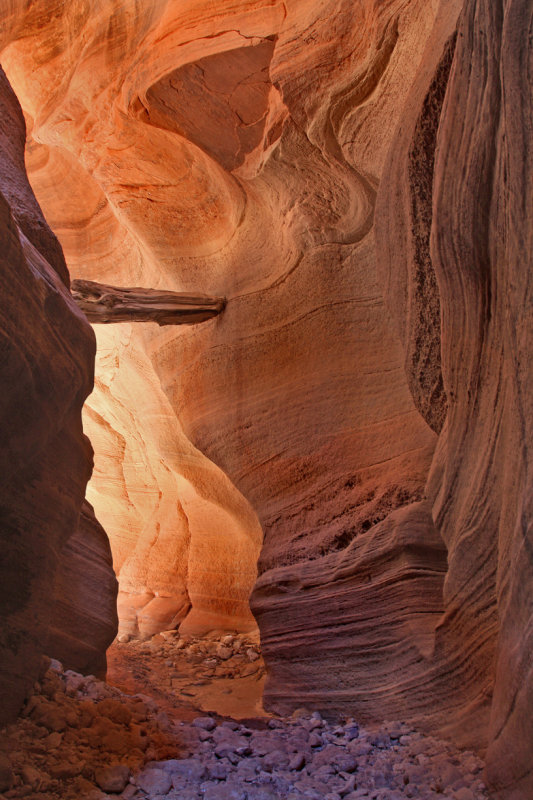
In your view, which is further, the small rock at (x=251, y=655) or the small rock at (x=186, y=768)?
the small rock at (x=251, y=655)

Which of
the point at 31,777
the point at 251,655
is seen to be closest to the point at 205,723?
the point at 31,777

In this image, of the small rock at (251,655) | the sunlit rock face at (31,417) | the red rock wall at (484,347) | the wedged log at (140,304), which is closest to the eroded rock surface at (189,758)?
the sunlit rock face at (31,417)

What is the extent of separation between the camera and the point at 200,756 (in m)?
3.25

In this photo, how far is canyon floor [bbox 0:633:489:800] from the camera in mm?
2713

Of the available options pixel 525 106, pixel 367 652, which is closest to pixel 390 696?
pixel 367 652

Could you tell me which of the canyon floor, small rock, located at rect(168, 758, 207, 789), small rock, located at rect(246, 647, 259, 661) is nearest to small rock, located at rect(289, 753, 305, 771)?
the canyon floor

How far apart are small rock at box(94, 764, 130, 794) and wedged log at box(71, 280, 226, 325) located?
3541 mm

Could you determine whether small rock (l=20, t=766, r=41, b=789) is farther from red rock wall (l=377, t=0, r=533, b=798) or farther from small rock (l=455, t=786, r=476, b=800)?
red rock wall (l=377, t=0, r=533, b=798)

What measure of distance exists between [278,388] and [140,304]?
4.63ft

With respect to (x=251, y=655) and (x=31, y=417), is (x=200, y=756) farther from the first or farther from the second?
(x=251, y=655)

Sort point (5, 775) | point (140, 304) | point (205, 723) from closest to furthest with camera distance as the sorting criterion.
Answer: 1. point (5, 775)
2. point (205, 723)
3. point (140, 304)

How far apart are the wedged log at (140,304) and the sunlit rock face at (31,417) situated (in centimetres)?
165

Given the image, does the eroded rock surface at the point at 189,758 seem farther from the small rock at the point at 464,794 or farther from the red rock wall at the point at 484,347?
the red rock wall at the point at 484,347

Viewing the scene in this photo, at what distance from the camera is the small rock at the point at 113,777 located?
2703 mm
